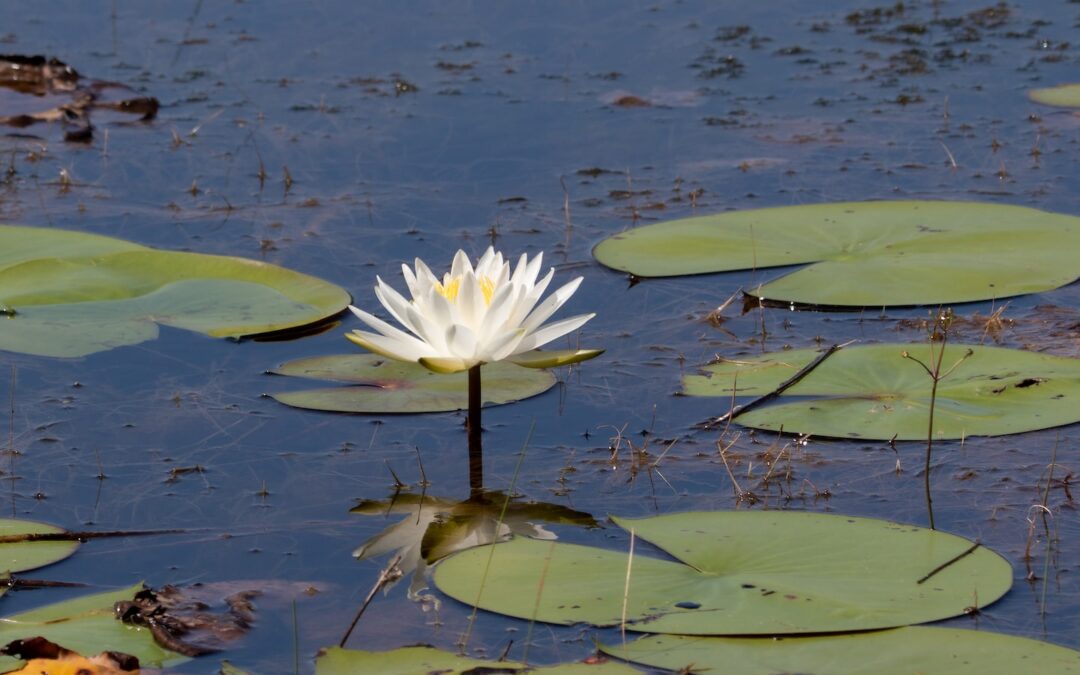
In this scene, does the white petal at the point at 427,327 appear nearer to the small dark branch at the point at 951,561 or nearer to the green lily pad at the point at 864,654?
the green lily pad at the point at 864,654

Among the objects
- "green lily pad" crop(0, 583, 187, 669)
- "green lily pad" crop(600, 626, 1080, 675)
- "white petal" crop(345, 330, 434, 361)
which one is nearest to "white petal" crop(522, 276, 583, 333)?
"white petal" crop(345, 330, 434, 361)

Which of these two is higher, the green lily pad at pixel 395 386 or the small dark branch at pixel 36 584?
the green lily pad at pixel 395 386

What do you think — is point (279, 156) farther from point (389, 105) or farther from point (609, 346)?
point (609, 346)

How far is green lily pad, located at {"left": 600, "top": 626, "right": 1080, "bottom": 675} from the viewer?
2.76 metres

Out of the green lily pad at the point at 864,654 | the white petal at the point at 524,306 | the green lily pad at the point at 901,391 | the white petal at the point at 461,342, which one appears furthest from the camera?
the green lily pad at the point at 901,391

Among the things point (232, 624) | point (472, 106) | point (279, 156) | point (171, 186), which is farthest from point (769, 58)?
point (232, 624)

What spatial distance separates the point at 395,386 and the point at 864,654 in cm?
186

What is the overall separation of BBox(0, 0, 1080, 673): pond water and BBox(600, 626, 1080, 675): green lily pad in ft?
0.50

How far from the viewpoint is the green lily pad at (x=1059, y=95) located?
723cm

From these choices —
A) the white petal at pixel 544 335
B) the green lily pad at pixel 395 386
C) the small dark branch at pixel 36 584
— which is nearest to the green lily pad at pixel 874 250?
the green lily pad at pixel 395 386

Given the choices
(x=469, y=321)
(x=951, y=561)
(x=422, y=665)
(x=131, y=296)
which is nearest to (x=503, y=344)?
(x=469, y=321)

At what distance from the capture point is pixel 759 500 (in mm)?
3645

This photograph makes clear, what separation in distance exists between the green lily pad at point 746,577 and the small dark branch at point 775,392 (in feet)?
2.18

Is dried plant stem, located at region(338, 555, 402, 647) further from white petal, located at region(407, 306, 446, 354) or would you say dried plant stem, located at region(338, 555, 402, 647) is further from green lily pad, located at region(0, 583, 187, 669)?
white petal, located at region(407, 306, 446, 354)
